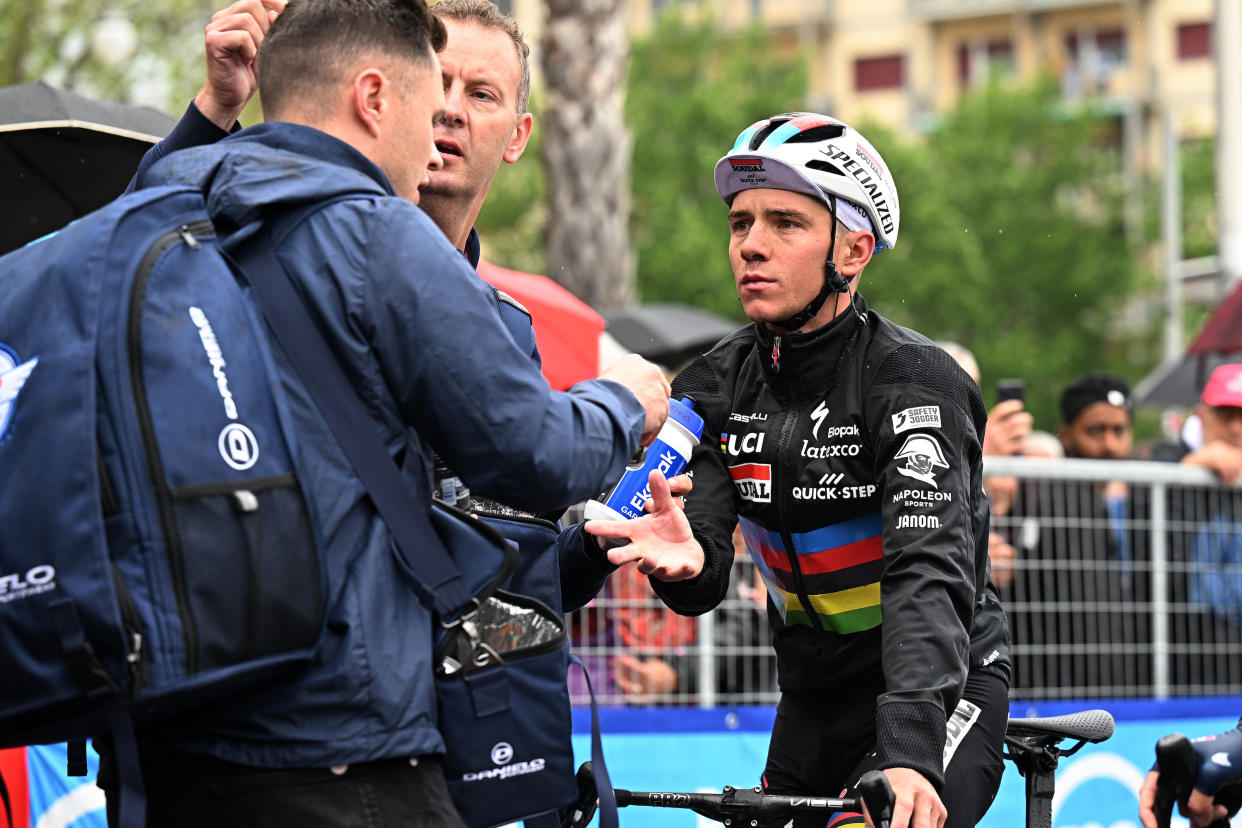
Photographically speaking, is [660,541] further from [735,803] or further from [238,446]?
[238,446]

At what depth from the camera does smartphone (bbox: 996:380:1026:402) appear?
23.9 ft

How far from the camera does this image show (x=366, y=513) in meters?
2.62

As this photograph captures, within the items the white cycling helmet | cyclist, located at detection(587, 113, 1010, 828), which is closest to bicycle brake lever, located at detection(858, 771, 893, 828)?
cyclist, located at detection(587, 113, 1010, 828)

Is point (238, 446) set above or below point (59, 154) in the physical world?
below

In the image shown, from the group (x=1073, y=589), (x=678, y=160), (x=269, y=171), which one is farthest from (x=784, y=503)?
(x=678, y=160)

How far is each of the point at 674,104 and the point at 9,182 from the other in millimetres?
30769

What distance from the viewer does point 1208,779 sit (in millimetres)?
4602

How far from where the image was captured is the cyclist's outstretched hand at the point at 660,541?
3641 mm

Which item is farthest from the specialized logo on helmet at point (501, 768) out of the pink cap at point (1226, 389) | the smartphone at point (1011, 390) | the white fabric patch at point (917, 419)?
the pink cap at point (1226, 389)

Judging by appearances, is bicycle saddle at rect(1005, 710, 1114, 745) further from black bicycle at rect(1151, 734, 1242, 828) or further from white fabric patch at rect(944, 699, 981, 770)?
black bicycle at rect(1151, 734, 1242, 828)

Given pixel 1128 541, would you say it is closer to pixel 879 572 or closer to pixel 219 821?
pixel 879 572

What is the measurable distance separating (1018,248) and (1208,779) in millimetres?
32256

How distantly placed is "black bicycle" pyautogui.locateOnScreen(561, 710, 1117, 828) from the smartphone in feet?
10.6

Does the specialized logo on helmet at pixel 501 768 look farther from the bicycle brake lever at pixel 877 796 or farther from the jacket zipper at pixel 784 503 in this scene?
the jacket zipper at pixel 784 503
